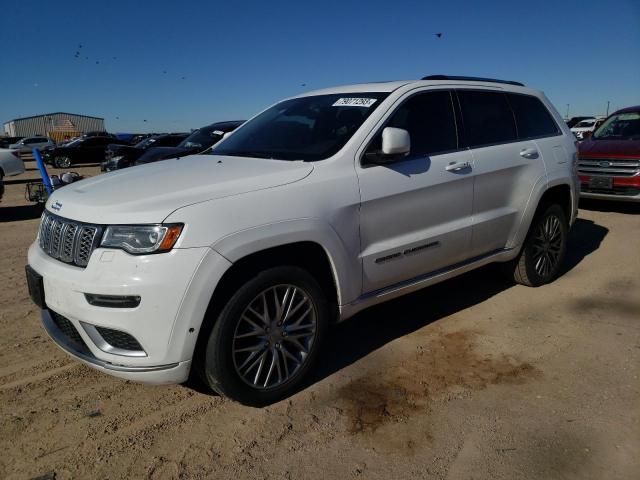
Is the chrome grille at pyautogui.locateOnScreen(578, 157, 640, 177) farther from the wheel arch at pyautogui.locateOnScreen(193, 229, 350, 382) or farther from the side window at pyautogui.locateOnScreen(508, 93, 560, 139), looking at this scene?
the wheel arch at pyautogui.locateOnScreen(193, 229, 350, 382)

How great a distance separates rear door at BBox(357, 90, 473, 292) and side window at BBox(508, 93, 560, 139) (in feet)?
3.22

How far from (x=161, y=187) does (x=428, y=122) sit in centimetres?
202

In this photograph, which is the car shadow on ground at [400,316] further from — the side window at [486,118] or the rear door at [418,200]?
the side window at [486,118]

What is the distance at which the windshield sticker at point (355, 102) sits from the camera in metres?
3.58

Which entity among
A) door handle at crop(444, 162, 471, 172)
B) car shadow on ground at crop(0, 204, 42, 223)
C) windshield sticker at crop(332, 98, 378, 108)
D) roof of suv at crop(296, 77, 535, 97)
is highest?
roof of suv at crop(296, 77, 535, 97)

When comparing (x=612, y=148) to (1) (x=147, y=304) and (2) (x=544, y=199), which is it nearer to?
(2) (x=544, y=199)

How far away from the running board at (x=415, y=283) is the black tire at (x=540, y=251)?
1.15 feet

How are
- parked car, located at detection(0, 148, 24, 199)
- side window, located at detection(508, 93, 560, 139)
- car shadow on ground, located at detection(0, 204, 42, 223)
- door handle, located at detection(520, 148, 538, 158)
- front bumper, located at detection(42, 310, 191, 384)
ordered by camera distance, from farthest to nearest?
parked car, located at detection(0, 148, 24, 199) → car shadow on ground, located at detection(0, 204, 42, 223) → side window, located at detection(508, 93, 560, 139) → door handle, located at detection(520, 148, 538, 158) → front bumper, located at detection(42, 310, 191, 384)

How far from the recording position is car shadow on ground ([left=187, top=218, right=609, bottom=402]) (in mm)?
3609

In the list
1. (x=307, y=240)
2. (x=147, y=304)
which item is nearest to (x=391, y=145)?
(x=307, y=240)

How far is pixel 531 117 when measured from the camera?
15.6 feet

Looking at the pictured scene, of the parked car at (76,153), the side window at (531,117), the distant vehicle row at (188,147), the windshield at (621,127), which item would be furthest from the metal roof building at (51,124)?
the side window at (531,117)

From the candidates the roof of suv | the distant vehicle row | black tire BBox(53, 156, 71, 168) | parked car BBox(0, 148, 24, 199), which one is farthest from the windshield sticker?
black tire BBox(53, 156, 71, 168)

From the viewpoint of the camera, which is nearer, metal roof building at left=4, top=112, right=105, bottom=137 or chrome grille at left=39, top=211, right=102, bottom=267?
chrome grille at left=39, top=211, right=102, bottom=267
